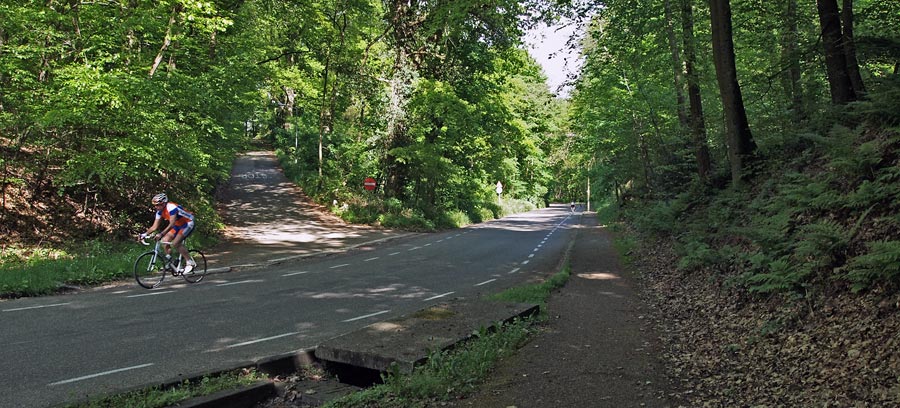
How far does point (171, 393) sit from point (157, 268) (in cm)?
909

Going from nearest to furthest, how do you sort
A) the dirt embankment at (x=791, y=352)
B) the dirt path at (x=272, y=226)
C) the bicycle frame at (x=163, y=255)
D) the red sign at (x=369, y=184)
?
1. the dirt embankment at (x=791, y=352)
2. the bicycle frame at (x=163, y=255)
3. the dirt path at (x=272, y=226)
4. the red sign at (x=369, y=184)

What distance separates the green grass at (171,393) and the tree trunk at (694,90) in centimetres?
1377

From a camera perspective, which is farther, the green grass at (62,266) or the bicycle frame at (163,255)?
the bicycle frame at (163,255)

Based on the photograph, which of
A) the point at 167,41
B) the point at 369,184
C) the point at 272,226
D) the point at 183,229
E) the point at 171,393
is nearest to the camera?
the point at 171,393

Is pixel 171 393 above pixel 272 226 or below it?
below

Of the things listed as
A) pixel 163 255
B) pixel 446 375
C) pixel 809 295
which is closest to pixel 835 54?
pixel 809 295

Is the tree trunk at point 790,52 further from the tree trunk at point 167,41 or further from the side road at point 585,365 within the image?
the tree trunk at point 167,41

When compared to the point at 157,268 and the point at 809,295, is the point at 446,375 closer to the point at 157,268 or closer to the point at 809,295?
the point at 809,295

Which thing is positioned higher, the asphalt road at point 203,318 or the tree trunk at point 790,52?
the tree trunk at point 790,52

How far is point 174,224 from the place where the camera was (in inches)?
484

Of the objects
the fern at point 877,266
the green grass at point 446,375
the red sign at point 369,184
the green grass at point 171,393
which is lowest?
the green grass at point 446,375

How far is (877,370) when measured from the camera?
14.4ft

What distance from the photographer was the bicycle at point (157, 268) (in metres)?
11.9

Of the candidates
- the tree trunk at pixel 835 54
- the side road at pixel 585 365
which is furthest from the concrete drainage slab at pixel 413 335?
the tree trunk at pixel 835 54
